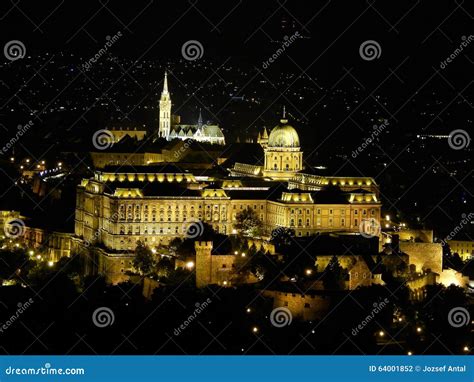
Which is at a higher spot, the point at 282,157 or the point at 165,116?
the point at 165,116

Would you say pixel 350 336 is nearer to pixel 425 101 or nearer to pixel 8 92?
pixel 425 101

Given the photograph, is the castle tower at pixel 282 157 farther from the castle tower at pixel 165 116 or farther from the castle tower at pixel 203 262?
the castle tower at pixel 165 116

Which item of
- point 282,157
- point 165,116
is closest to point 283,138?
point 282,157

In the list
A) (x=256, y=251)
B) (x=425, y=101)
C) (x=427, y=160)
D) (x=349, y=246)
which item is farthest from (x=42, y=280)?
(x=425, y=101)

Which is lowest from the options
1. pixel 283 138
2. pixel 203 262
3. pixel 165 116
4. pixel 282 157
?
pixel 203 262

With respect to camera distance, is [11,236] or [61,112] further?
[61,112]

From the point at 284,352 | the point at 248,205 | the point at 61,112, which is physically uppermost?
the point at 61,112

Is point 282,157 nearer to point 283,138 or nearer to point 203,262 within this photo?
point 283,138

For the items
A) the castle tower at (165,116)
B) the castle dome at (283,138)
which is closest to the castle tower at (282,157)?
Answer: the castle dome at (283,138)

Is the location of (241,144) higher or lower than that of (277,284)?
higher
